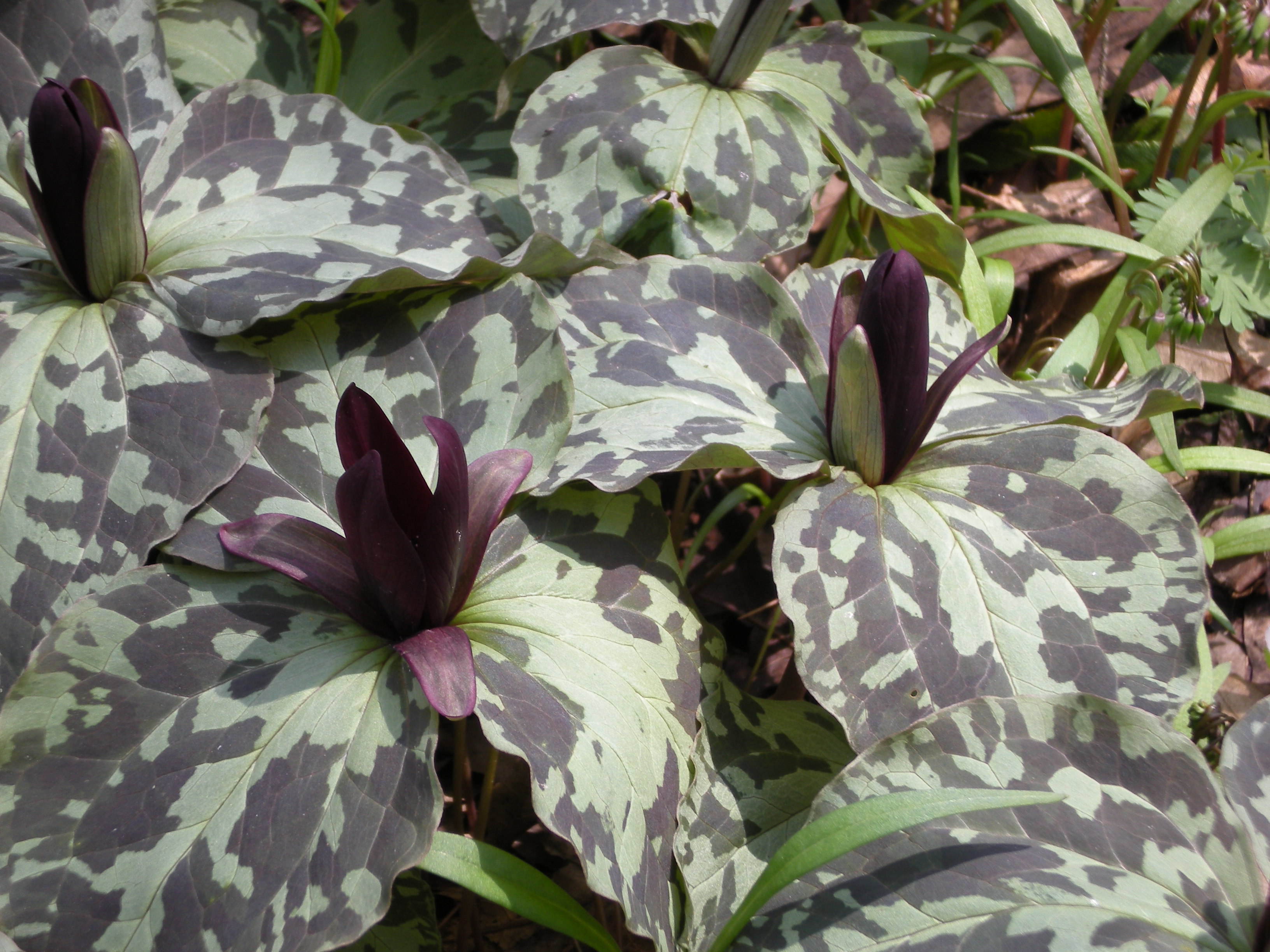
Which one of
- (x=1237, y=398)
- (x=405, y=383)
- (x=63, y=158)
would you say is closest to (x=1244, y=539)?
(x=1237, y=398)

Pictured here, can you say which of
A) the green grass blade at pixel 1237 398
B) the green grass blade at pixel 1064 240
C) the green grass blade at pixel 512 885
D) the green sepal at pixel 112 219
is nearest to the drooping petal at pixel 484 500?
the green grass blade at pixel 512 885

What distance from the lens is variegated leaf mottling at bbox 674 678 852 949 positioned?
121 cm

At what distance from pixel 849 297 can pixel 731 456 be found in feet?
0.99

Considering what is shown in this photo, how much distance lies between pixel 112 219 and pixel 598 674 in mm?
920

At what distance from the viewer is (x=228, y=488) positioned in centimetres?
127

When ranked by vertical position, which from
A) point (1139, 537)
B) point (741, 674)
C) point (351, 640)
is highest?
point (1139, 537)

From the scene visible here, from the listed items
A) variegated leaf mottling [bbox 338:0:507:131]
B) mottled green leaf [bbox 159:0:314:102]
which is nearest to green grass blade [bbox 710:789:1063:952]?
variegated leaf mottling [bbox 338:0:507:131]

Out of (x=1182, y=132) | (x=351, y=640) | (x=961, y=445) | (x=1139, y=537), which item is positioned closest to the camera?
(x=351, y=640)

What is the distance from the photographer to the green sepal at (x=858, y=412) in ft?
4.10

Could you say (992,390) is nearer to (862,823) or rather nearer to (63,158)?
(862,823)

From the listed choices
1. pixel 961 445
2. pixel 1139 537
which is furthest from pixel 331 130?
pixel 1139 537

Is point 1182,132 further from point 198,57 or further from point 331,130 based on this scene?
point 198,57

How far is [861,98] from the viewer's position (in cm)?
182

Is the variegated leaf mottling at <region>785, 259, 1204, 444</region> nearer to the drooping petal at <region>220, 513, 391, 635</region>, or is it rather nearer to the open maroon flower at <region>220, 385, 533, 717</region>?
the open maroon flower at <region>220, 385, 533, 717</region>
